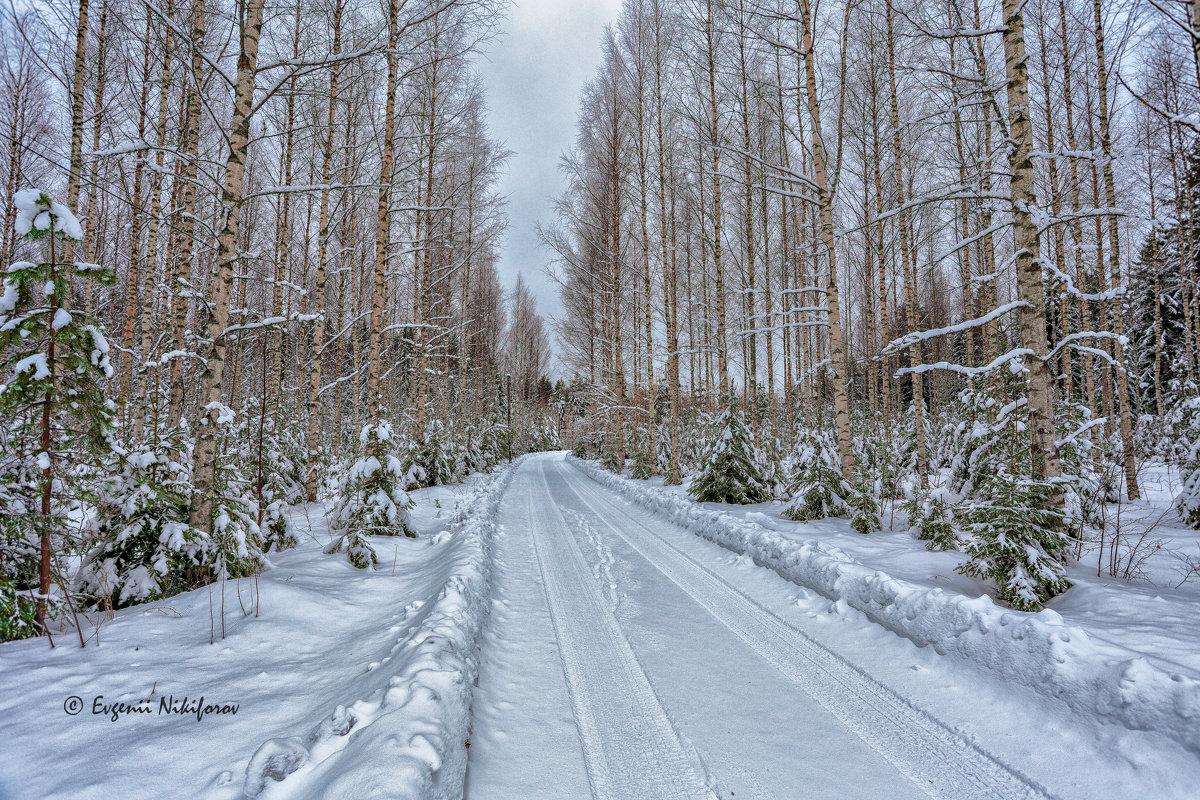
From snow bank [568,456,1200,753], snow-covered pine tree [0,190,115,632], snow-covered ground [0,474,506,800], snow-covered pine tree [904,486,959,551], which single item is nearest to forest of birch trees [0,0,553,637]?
snow-covered pine tree [0,190,115,632]

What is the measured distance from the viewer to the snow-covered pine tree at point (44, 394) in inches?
121

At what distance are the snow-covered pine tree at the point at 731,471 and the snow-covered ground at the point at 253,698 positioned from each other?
21.5 ft

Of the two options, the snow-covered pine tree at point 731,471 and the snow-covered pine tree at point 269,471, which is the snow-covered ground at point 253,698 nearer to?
the snow-covered pine tree at point 269,471

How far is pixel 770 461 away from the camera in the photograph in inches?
464

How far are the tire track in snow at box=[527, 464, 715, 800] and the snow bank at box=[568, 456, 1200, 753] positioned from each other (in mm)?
2032

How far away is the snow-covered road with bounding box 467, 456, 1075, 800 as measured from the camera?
2.25m

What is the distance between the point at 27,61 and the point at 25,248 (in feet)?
34.6

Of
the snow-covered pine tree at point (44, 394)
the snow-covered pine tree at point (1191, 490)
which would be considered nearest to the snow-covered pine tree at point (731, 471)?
the snow-covered pine tree at point (1191, 490)

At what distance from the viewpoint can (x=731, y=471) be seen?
33.0ft

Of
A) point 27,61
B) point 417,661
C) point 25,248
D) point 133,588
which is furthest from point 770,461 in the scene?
point 25,248

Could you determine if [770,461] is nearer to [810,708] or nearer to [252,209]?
[810,708]

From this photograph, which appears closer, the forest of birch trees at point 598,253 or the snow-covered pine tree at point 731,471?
the forest of birch trees at point 598,253

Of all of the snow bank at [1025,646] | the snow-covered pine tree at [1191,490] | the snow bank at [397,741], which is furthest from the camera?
the snow-covered pine tree at [1191,490]

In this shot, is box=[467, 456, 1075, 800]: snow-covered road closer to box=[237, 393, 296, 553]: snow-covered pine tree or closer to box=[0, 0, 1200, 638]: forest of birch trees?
box=[0, 0, 1200, 638]: forest of birch trees
